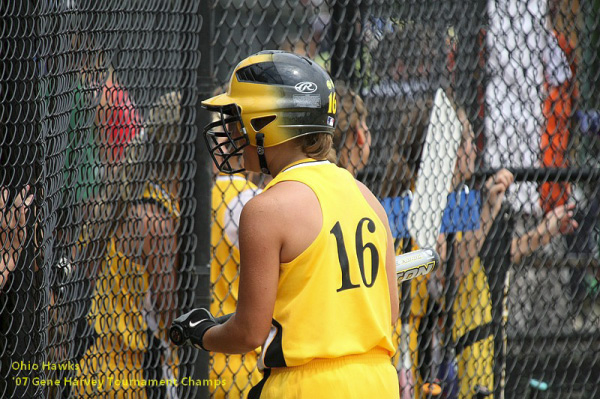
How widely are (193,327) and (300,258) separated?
0.45 metres

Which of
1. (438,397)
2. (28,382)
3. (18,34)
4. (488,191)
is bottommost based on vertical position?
(438,397)

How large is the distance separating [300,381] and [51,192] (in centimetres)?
129

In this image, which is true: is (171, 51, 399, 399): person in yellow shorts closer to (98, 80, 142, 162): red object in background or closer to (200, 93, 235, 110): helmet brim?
(200, 93, 235, 110): helmet brim

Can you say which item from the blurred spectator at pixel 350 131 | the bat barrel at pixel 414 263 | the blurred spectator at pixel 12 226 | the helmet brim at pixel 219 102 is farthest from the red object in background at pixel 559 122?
the blurred spectator at pixel 12 226

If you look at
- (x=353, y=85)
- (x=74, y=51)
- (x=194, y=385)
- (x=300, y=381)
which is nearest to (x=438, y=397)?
(x=194, y=385)

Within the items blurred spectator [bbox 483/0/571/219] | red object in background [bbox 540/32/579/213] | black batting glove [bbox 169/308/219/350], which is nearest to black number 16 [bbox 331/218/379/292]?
black batting glove [bbox 169/308/219/350]

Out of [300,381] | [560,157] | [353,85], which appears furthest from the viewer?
[560,157]

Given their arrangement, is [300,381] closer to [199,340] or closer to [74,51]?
[199,340]

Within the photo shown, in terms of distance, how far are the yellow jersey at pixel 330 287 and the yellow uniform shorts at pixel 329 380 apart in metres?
0.03

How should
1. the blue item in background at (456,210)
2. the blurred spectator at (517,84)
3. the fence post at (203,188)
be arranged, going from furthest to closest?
the blurred spectator at (517,84), the blue item in background at (456,210), the fence post at (203,188)

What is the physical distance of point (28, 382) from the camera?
311cm

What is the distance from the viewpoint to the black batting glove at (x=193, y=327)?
2.58 m

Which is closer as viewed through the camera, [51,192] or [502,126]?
[51,192]

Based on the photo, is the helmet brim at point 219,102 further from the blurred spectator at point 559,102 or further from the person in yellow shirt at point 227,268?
the blurred spectator at point 559,102
